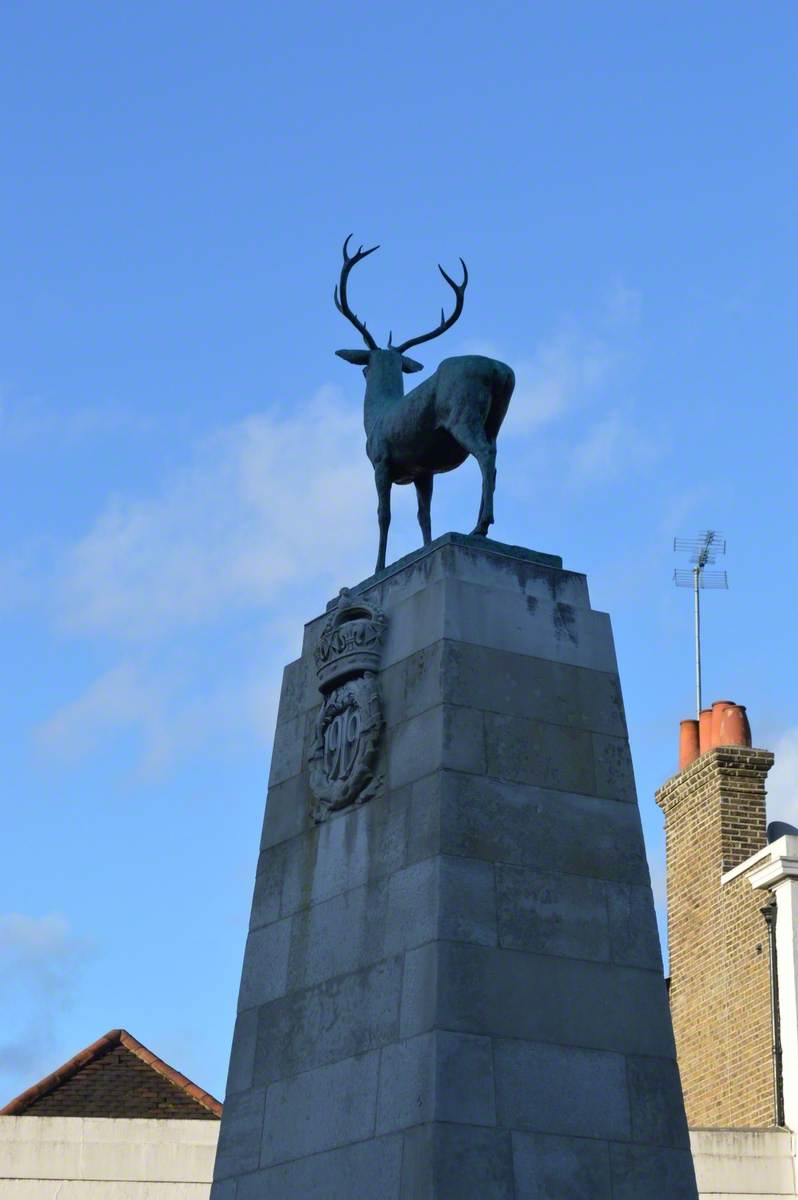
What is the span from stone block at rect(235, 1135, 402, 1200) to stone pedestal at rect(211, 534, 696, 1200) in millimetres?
18

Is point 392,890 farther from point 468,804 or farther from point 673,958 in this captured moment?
point 673,958

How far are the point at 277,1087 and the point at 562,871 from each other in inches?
101

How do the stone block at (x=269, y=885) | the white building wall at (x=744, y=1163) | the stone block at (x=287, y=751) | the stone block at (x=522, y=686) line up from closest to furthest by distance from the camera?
the stone block at (x=522, y=686) < the stone block at (x=269, y=885) < the stone block at (x=287, y=751) < the white building wall at (x=744, y=1163)

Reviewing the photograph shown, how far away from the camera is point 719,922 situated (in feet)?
92.0

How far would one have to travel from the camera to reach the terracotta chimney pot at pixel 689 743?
1153 inches

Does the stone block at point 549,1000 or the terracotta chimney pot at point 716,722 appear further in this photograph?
the terracotta chimney pot at point 716,722

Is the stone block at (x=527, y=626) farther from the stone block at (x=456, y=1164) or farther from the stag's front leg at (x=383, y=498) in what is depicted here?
the stone block at (x=456, y=1164)

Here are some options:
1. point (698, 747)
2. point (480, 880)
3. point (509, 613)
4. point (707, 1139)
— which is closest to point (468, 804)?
point (480, 880)

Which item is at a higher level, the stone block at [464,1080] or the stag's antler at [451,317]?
the stag's antler at [451,317]

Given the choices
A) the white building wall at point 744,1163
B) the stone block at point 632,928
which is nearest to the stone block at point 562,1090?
the stone block at point 632,928

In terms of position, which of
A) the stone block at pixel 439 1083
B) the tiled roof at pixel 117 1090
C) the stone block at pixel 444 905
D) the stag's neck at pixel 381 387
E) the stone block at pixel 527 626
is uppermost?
the stag's neck at pixel 381 387

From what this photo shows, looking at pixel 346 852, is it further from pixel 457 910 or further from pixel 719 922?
pixel 719 922

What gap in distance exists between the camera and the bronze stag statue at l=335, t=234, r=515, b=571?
48.7 feet

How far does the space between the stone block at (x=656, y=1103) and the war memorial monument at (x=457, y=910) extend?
0.02 metres
